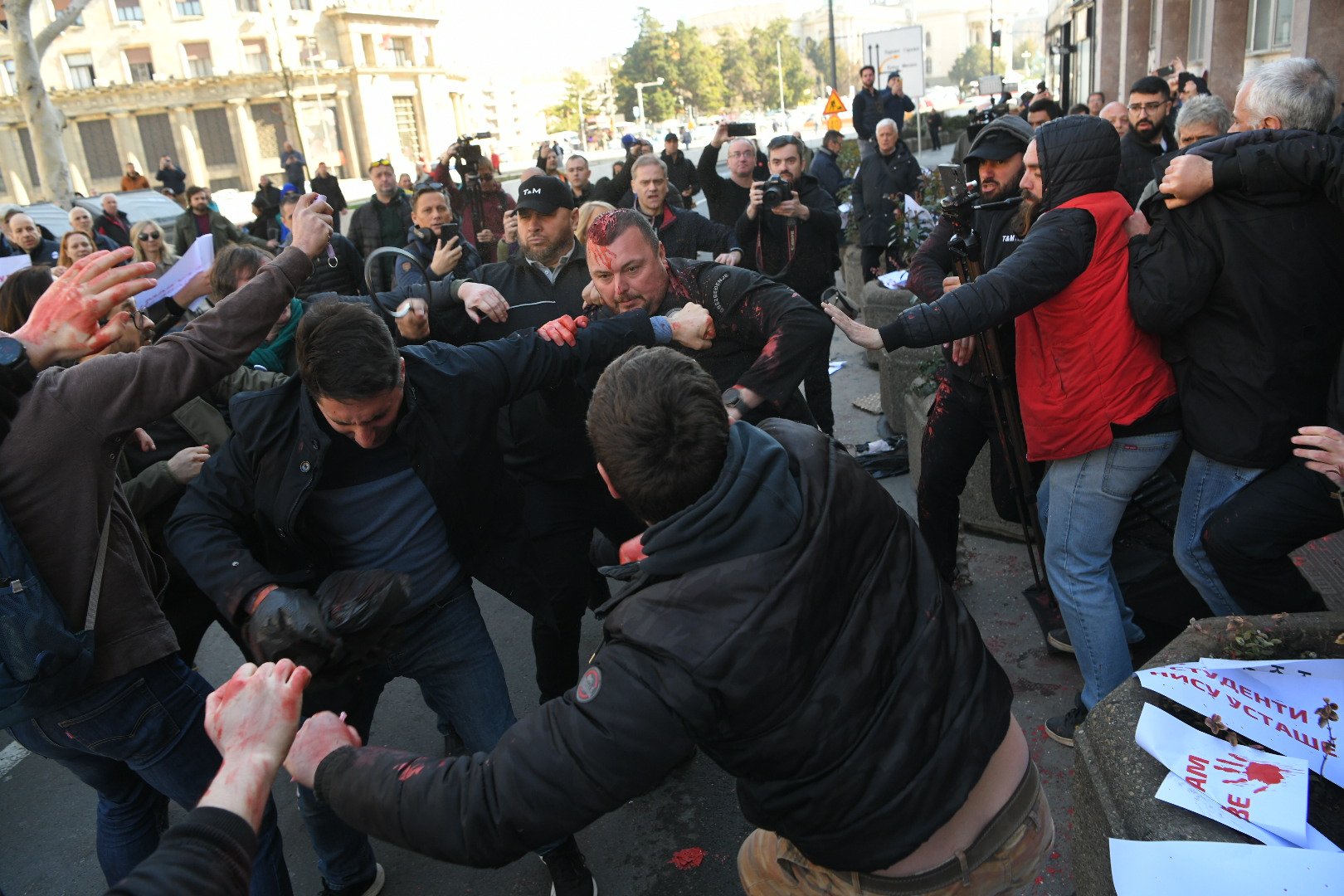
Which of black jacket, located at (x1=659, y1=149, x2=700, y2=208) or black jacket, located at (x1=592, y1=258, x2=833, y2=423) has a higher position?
black jacket, located at (x1=659, y1=149, x2=700, y2=208)

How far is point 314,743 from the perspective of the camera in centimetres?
189

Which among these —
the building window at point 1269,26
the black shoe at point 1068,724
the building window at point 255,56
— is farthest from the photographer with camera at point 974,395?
the building window at point 255,56

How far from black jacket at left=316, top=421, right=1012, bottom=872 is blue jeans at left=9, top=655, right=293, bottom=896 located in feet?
3.19

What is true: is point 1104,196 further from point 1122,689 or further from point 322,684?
point 322,684

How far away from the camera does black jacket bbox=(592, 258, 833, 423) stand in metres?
3.22

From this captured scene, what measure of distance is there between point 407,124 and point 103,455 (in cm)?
7671

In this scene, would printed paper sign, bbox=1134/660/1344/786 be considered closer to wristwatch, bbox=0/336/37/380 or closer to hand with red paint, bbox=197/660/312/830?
hand with red paint, bbox=197/660/312/830

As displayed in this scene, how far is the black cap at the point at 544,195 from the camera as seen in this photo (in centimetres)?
432

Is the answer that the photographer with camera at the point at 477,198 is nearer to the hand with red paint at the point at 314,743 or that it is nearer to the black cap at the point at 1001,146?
the black cap at the point at 1001,146

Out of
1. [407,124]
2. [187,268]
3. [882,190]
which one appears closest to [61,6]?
[407,124]

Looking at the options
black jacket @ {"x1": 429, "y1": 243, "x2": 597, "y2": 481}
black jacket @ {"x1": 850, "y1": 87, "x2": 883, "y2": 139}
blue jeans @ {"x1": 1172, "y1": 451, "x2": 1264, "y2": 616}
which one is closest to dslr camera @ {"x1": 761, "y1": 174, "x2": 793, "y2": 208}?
black jacket @ {"x1": 429, "y1": 243, "x2": 597, "y2": 481}

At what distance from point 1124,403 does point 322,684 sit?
2484mm

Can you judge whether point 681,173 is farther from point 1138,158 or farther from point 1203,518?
point 1203,518

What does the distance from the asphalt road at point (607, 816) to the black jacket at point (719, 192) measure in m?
4.91
